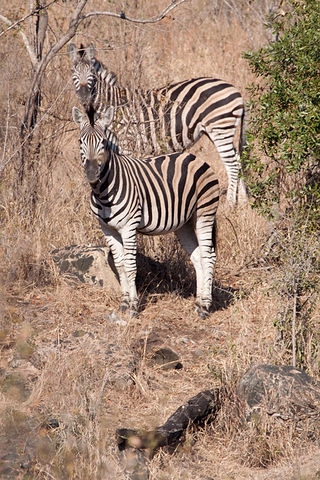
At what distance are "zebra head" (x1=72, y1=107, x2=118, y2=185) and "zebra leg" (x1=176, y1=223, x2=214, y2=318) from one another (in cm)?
153

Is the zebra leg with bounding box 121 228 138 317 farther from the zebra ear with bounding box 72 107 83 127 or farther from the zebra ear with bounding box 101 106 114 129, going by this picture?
the zebra ear with bounding box 72 107 83 127

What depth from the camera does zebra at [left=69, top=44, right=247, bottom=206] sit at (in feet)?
35.8

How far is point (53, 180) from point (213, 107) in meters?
2.82

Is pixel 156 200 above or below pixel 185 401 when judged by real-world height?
above

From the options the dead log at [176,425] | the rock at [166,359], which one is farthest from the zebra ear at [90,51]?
the dead log at [176,425]

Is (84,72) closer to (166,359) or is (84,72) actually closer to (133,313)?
(133,313)

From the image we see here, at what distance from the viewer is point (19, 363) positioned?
729 centimetres

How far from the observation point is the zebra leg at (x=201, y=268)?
29.7ft

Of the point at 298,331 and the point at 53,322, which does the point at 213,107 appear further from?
the point at 298,331

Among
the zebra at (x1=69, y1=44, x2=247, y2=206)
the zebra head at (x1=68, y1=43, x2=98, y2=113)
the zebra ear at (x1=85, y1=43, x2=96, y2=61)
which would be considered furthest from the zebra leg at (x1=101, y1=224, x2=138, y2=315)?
the zebra ear at (x1=85, y1=43, x2=96, y2=61)

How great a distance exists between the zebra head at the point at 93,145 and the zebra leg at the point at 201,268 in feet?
A: 5.02

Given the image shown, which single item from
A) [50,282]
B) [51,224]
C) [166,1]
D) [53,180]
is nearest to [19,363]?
[50,282]

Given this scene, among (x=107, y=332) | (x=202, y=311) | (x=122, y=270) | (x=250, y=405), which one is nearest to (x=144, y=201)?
(x=122, y=270)

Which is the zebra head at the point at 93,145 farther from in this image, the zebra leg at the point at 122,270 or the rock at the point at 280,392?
the rock at the point at 280,392
